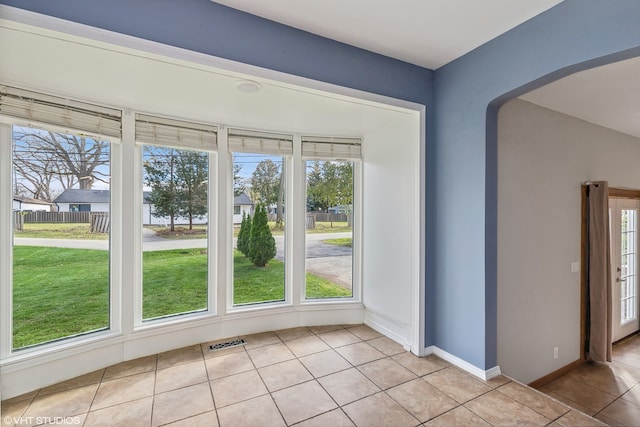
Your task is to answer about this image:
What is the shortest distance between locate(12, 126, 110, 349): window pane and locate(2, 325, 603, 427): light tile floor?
51 centimetres

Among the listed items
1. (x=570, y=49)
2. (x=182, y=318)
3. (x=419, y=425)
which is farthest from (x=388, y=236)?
(x=182, y=318)

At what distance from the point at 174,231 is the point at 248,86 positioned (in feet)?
5.69

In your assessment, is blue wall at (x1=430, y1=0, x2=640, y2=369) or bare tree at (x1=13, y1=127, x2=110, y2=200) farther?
bare tree at (x1=13, y1=127, x2=110, y2=200)

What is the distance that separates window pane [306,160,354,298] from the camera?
3.55 meters

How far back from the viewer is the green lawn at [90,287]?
7.52 ft

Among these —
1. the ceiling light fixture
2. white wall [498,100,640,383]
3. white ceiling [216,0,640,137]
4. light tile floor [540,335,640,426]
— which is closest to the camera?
white ceiling [216,0,640,137]

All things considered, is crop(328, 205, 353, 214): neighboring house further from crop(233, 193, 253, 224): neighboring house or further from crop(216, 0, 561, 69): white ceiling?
crop(216, 0, 561, 69): white ceiling

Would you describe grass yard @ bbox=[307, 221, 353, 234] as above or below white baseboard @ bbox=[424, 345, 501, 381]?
above

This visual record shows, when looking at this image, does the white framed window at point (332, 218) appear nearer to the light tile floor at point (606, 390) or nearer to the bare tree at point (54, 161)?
the bare tree at point (54, 161)

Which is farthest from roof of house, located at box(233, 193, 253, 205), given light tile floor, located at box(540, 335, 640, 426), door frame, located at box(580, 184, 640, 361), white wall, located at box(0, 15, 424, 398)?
door frame, located at box(580, 184, 640, 361)

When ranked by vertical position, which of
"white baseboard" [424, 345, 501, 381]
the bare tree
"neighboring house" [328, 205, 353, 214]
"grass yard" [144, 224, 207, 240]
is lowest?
"white baseboard" [424, 345, 501, 381]

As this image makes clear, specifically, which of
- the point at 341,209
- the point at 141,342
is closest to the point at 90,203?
the point at 141,342

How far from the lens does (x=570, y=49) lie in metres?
1.78

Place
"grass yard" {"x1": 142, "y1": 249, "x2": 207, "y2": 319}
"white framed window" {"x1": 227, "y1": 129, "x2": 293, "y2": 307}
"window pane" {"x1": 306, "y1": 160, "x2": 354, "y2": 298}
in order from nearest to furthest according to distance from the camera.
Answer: "grass yard" {"x1": 142, "y1": 249, "x2": 207, "y2": 319} < "white framed window" {"x1": 227, "y1": 129, "x2": 293, "y2": 307} < "window pane" {"x1": 306, "y1": 160, "x2": 354, "y2": 298}
